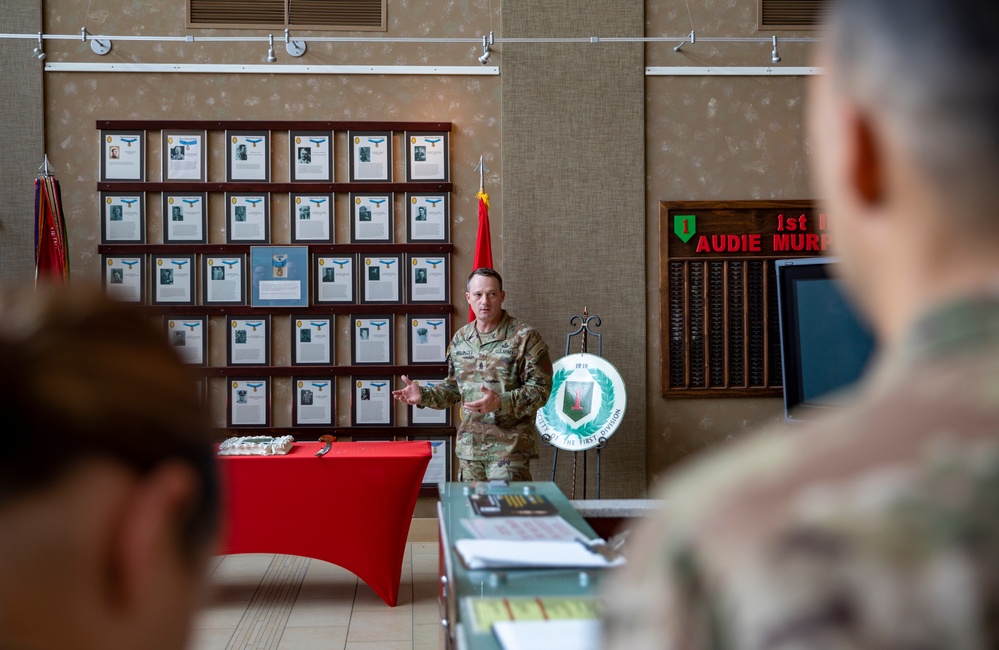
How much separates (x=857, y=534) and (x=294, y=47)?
6.09 metres

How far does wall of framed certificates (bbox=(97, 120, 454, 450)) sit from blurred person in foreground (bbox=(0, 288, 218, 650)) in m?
5.58

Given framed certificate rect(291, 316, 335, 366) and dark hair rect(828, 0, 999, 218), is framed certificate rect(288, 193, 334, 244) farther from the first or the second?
dark hair rect(828, 0, 999, 218)

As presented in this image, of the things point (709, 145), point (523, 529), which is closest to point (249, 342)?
point (709, 145)

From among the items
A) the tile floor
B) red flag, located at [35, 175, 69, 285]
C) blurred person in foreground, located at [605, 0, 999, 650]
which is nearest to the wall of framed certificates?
red flag, located at [35, 175, 69, 285]

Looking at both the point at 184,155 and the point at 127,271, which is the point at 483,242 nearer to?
the point at 184,155

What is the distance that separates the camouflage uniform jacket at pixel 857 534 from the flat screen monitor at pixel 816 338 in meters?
2.59

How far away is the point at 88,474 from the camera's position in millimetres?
428

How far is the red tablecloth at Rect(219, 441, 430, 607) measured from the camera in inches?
175

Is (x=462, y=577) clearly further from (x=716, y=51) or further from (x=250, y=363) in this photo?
(x=716, y=51)

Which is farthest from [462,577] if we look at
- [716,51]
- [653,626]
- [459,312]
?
[716,51]

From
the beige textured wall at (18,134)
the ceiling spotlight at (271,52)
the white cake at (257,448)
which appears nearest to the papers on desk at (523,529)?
the white cake at (257,448)

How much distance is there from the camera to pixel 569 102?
19.8 ft

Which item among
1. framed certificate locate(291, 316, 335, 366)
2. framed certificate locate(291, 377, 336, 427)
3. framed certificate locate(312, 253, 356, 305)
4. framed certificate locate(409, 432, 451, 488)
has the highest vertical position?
framed certificate locate(312, 253, 356, 305)

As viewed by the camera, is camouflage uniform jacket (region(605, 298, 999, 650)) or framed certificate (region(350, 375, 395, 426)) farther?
framed certificate (region(350, 375, 395, 426))
